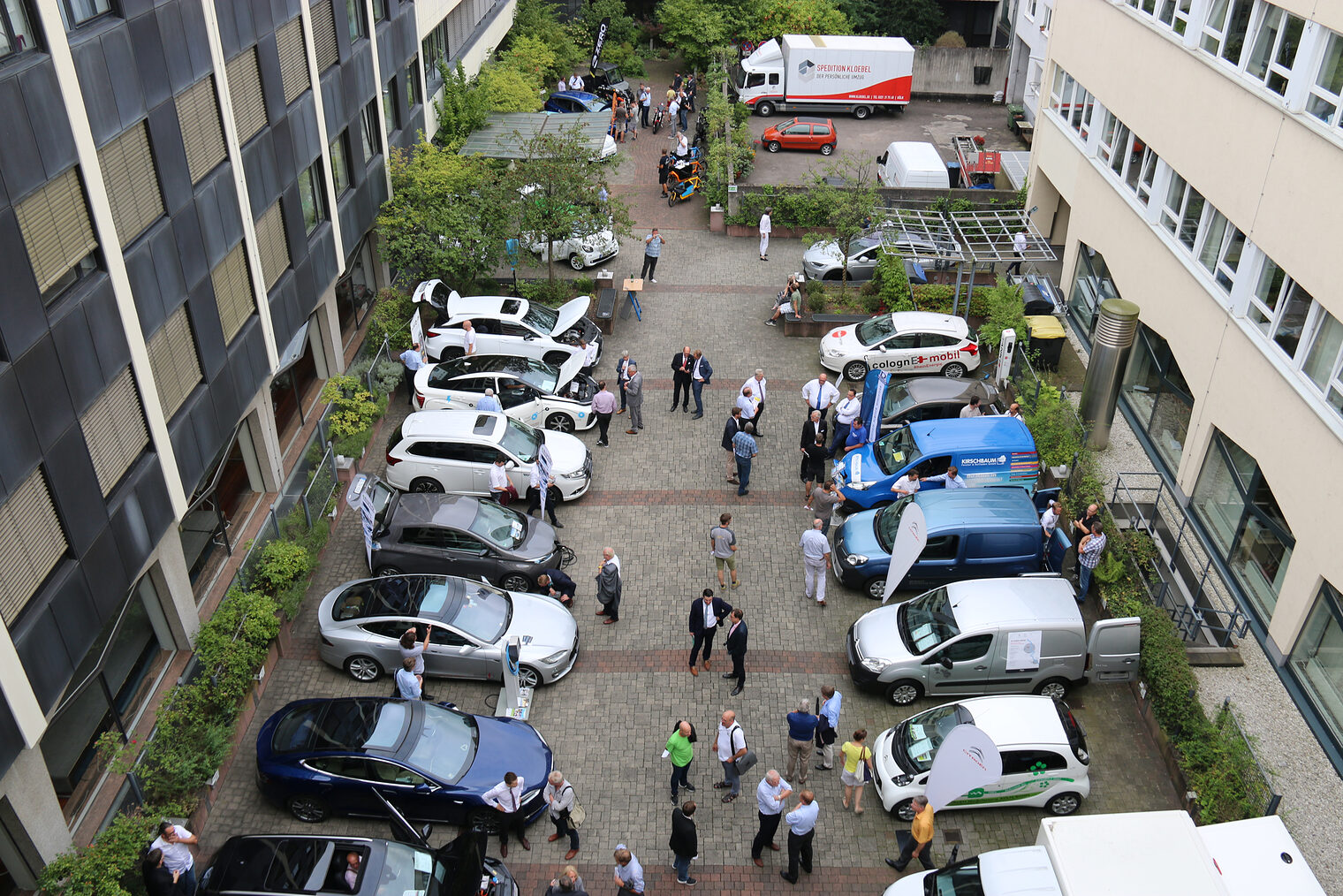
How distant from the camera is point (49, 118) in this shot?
10906 millimetres

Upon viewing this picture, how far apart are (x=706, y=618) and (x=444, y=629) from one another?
371 cm

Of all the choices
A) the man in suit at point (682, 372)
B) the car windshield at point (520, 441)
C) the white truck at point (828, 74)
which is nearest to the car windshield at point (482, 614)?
the car windshield at point (520, 441)

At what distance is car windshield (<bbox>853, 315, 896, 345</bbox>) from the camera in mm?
22844

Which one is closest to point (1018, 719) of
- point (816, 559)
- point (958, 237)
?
point (816, 559)

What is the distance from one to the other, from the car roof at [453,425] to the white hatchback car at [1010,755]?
914cm

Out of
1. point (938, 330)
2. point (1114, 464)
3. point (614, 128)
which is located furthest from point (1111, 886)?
point (614, 128)

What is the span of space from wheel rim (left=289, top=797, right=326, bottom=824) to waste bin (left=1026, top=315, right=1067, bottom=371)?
16.9m

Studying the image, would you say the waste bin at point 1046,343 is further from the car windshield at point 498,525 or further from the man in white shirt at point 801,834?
the man in white shirt at point 801,834

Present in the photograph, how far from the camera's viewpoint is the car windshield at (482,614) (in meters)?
14.5

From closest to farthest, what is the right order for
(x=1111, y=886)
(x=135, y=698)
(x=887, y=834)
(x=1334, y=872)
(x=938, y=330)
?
(x=1111, y=886) → (x=1334, y=872) → (x=887, y=834) → (x=135, y=698) → (x=938, y=330)

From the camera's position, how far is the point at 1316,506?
13.9 meters

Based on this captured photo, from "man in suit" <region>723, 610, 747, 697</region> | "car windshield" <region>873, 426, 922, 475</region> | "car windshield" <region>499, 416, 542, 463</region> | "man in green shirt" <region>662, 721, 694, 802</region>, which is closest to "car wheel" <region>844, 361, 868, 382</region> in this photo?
"car windshield" <region>873, 426, 922, 475</region>

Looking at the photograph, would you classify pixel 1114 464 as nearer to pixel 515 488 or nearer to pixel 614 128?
pixel 515 488

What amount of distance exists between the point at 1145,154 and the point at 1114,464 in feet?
21.6
